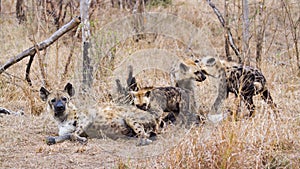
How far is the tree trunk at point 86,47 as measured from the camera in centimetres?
618

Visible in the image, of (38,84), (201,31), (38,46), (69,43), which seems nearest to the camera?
(38,46)

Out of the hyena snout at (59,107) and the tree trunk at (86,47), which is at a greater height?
the tree trunk at (86,47)

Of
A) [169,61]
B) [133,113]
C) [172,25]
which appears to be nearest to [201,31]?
[172,25]

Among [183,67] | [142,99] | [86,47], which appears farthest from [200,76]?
[86,47]

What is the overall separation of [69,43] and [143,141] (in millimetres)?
4636

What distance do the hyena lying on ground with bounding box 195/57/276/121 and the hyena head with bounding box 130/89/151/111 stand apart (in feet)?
2.81

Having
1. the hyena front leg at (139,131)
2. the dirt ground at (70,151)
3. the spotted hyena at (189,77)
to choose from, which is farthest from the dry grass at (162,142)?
the spotted hyena at (189,77)

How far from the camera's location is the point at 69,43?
8.97 metres

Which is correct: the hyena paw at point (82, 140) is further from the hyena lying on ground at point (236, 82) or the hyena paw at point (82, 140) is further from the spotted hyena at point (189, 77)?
the hyena lying on ground at point (236, 82)

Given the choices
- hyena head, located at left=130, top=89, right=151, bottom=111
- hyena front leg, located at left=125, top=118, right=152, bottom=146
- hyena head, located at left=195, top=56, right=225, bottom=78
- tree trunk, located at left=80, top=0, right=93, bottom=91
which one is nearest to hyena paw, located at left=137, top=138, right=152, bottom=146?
hyena front leg, located at left=125, top=118, right=152, bottom=146

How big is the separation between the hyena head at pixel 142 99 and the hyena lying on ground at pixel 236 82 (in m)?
0.86

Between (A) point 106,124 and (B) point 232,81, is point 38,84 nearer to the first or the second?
(A) point 106,124

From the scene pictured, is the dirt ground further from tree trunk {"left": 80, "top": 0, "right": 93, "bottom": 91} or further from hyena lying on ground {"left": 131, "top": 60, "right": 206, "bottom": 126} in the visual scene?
tree trunk {"left": 80, "top": 0, "right": 93, "bottom": 91}

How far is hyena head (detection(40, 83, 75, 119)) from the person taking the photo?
4.88 meters
